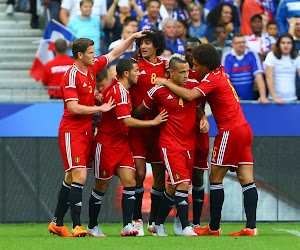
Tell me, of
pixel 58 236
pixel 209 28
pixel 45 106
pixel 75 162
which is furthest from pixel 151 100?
pixel 209 28

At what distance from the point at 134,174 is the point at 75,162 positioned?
0.79 m

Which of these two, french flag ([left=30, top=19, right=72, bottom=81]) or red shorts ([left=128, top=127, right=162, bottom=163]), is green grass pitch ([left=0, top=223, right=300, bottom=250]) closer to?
red shorts ([left=128, top=127, right=162, bottom=163])

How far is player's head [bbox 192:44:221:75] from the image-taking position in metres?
10.5

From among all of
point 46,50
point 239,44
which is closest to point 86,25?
point 46,50

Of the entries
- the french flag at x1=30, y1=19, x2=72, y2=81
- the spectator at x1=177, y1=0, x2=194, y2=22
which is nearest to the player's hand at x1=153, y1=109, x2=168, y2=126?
the french flag at x1=30, y1=19, x2=72, y2=81

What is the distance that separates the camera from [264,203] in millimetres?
13211

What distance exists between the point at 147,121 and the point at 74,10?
682cm

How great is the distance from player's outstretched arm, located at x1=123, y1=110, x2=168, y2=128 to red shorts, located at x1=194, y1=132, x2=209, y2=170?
742 mm

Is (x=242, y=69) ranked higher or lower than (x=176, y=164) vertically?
higher

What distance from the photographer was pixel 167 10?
16.9 m

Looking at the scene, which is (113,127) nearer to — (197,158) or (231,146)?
(197,158)

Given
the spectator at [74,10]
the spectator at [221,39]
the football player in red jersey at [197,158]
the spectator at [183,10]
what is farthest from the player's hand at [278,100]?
the spectator at [74,10]

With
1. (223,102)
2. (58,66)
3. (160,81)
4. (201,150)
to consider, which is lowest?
(201,150)

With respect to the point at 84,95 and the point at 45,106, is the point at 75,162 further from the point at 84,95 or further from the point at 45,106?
the point at 45,106
